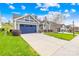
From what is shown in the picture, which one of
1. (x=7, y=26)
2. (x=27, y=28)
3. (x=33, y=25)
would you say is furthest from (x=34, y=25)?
(x=7, y=26)

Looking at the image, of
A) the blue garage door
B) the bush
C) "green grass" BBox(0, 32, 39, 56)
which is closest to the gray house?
the blue garage door

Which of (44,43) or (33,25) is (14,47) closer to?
(44,43)

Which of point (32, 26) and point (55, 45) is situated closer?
point (55, 45)

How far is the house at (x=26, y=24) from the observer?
6492 millimetres

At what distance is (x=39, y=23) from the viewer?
672cm

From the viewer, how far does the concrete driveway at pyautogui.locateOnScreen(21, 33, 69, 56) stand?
5.74 meters

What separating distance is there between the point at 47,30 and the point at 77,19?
3.97 ft

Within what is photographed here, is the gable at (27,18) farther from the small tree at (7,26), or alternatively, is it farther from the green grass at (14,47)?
the green grass at (14,47)

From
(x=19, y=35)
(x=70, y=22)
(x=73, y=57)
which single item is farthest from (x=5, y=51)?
(x=70, y=22)

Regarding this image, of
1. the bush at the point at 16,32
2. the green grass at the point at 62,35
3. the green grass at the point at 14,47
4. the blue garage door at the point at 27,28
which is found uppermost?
the blue garage door at the point at 27,28

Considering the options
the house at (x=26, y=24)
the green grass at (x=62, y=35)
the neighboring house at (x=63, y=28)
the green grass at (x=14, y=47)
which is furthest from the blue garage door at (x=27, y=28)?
the neighboring house at (x=63, y=28)

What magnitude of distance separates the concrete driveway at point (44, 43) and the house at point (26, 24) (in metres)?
0.21

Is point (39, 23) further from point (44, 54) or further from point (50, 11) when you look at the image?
point (44, 54)

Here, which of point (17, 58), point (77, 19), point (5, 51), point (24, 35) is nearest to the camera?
point (17, 58)
